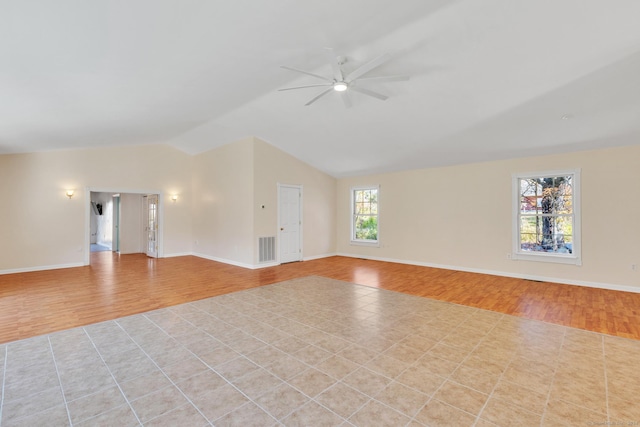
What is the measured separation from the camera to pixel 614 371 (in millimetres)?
2430

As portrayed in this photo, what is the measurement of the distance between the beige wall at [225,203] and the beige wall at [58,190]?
965mm

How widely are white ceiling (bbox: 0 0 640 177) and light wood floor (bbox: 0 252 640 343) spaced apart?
2.57m

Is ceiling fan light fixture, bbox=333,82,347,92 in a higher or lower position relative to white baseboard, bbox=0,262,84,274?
higher

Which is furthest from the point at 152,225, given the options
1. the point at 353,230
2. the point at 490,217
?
the point at 490,217

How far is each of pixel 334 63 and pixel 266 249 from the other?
194 inches

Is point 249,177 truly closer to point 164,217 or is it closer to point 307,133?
point 307,133

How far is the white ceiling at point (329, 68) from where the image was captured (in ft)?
7.90

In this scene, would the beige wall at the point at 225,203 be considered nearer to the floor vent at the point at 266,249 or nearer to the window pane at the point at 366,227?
the floor vent at the point at 266,249

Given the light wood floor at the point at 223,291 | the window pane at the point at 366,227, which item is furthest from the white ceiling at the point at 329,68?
the window pane at the point at 366,227

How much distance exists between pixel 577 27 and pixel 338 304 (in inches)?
159

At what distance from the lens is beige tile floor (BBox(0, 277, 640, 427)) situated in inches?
75.8

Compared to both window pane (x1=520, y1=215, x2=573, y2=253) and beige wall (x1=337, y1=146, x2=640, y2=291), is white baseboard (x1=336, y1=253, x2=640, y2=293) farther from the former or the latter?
window pane (x1=520, y1=215, x2=573, y2=253)

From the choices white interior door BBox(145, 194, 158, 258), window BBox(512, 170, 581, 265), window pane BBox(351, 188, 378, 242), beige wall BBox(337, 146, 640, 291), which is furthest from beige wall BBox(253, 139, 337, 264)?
window BBox(512, 170, 581, 265)

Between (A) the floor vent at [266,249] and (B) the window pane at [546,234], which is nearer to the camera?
(B) the window pane at [546,234]
